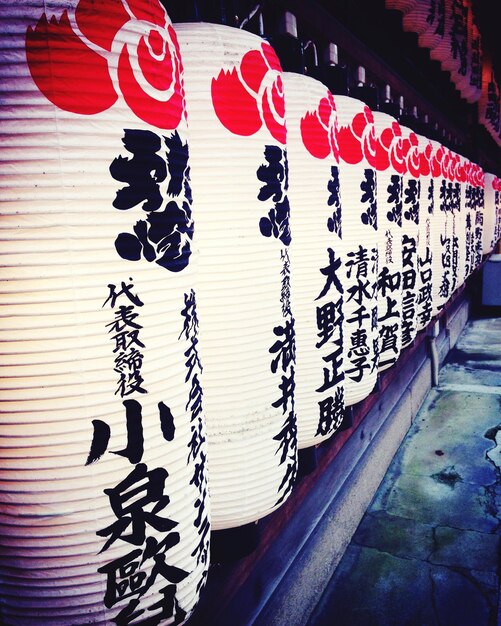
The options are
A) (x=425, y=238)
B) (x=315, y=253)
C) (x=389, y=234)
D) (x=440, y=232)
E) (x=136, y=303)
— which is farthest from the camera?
(x=440, y=232)

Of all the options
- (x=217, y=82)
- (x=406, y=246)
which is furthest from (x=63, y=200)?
(x=406, y=246)

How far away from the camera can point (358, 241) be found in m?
2.88

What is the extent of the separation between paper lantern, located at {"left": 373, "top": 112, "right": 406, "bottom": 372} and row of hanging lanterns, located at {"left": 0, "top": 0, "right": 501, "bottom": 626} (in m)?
1.59

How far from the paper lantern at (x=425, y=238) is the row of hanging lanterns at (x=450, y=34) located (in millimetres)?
1195

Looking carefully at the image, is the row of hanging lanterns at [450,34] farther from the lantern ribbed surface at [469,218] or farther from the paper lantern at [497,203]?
the paper lantern at [497,203]

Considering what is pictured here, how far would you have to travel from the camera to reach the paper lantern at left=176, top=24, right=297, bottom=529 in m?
1.61

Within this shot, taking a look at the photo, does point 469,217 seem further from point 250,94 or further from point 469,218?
point 250,94

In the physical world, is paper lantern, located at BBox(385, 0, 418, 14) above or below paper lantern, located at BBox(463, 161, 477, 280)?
above

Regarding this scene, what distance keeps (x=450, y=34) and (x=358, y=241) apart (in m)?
4.32

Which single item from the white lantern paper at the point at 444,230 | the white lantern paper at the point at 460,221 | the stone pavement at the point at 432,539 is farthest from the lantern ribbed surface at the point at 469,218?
the stone pavement at the point at 432,539

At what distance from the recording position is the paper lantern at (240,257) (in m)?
1.61

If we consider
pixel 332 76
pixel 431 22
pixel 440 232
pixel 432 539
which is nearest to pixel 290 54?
pixel 332 76

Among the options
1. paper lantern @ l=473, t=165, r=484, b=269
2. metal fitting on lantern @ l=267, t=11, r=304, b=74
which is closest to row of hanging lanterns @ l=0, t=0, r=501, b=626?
metal fitting on lantern @ l=267, t=11, r=304, b=74

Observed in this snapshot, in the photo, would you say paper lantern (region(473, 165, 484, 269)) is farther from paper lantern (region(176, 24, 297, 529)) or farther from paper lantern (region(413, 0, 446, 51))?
paper lantern (region(176, 24, 297, 529))
